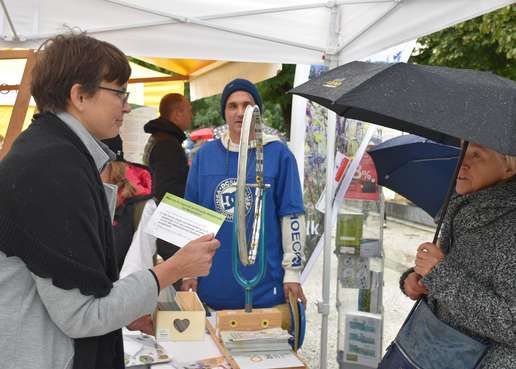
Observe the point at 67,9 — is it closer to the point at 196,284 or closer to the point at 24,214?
the point at 196,284

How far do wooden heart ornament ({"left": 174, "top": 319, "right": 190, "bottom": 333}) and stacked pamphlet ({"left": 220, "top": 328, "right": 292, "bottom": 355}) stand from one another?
132 mm

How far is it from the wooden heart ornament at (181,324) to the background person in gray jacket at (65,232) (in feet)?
1.74

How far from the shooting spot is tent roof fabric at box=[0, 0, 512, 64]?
296 centimetres

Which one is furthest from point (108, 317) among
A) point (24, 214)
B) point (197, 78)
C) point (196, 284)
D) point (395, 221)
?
point (395, 221)

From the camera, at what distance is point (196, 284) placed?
2533 millimetres

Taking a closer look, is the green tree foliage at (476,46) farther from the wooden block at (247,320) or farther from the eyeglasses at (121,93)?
the eyeglasses at (121,93)

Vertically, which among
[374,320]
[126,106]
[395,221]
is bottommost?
[395,221]

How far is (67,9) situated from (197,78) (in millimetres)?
3083

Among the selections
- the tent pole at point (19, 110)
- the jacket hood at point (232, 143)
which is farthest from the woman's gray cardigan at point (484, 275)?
the tent pole at point (19, 110)

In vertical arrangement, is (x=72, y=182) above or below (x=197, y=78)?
above

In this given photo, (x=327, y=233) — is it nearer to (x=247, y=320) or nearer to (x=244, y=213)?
(x=247, y=320)

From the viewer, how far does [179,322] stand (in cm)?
184

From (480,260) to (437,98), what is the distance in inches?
18.9

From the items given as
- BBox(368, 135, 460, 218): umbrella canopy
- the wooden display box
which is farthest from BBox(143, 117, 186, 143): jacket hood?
the wooden display box
